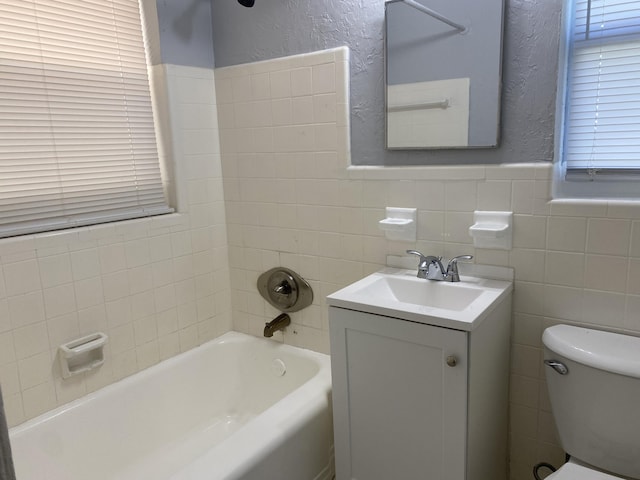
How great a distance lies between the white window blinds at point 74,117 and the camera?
5.64 ft

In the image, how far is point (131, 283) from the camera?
2.06 meters

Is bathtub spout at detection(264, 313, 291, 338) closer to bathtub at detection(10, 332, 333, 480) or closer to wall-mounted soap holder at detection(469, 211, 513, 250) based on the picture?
bathtub at detection(10, 332, 333, 480)

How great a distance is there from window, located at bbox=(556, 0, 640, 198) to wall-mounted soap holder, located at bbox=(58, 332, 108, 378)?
1778 millimetres

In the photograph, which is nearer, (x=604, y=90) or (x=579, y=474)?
(x=579, y=474)

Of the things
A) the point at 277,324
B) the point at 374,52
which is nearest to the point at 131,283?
the point at 277,324

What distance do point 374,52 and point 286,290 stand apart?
→ 1.08 metres

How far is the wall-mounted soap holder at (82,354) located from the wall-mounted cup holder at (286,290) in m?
0.74

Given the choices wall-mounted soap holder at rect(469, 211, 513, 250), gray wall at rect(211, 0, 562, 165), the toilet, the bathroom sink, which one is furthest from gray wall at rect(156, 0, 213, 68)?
the toilet

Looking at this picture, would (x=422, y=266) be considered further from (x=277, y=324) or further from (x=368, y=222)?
(x=277, y=324)

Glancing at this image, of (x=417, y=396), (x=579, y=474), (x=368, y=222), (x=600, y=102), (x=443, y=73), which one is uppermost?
(x=443, y=73)

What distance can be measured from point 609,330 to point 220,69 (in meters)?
A: 1.90

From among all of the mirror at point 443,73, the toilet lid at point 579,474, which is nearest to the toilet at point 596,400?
the toilet lid at point 579,474

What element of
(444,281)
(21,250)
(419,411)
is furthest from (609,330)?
(21,250)

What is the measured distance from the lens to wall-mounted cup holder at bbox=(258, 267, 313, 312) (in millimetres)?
2217
